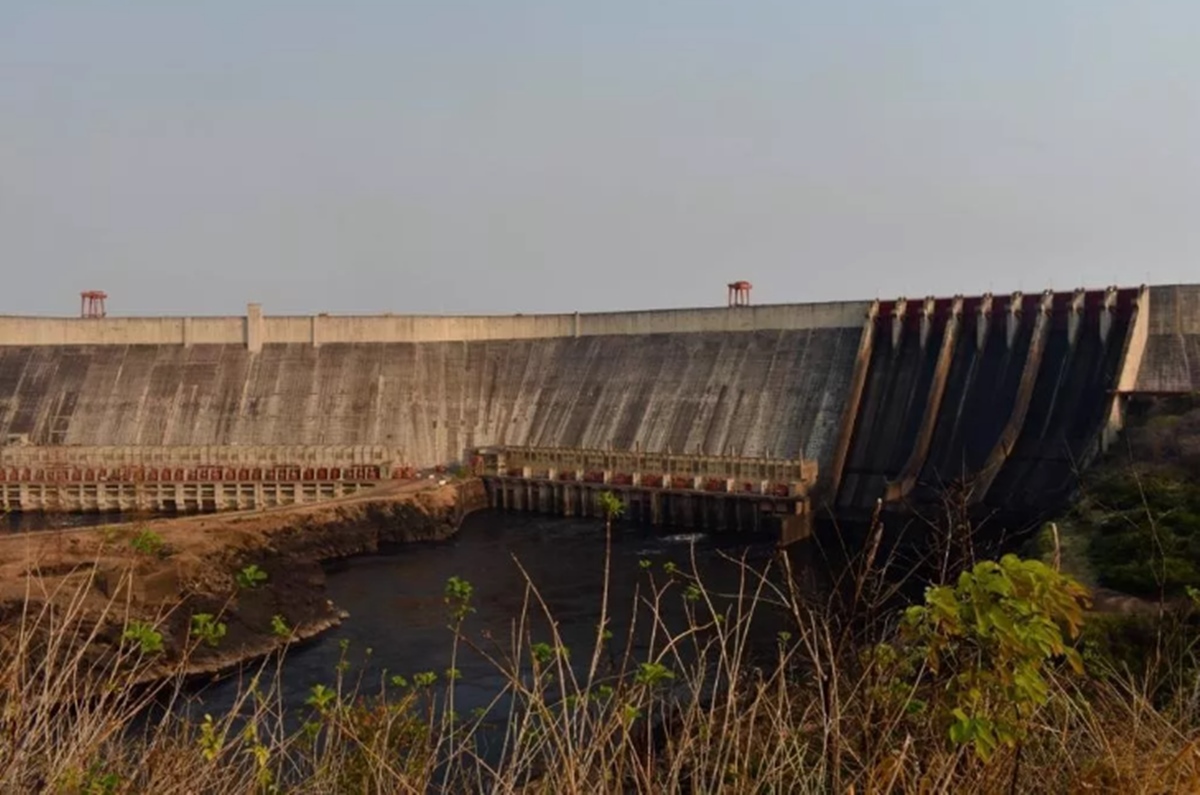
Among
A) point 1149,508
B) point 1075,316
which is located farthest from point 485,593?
point 1075,316

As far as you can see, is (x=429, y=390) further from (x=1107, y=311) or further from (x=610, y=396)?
(x=1107, y=311)

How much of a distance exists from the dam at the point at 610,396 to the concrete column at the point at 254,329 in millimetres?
128

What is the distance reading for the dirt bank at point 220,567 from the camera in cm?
2303

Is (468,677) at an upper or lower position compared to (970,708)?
lower

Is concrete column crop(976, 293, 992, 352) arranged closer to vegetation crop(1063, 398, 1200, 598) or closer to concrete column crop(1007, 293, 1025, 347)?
concrete column crop(1007, 293, 1025, 347)

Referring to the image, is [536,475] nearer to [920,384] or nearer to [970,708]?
[920,384]

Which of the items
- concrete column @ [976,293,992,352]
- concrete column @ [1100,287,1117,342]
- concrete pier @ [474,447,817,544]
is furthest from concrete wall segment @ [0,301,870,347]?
concrete column @ [1100,287,1117,342]

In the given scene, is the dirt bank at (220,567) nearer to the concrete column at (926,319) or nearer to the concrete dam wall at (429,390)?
the concrete dam wall at (429,390)

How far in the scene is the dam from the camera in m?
40.6

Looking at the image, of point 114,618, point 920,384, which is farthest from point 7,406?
point 920,384

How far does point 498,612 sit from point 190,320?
37704 millimetres

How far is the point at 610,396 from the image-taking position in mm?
52469

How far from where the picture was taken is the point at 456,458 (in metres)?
53.2

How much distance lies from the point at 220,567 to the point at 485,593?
794 centimetres
